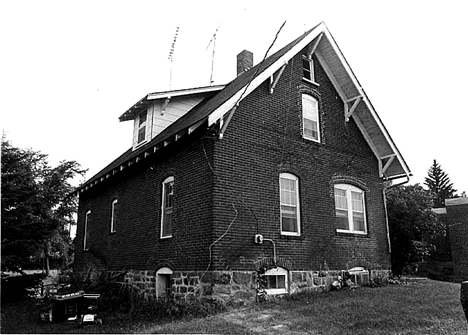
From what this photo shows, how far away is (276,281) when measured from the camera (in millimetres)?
10797

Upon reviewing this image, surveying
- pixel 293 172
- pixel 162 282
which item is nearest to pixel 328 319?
pixel 293 172

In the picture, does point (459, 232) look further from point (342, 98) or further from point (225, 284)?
point (225, 284)

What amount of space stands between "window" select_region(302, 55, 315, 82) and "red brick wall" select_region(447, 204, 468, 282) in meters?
19.0

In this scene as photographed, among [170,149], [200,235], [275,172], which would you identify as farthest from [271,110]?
[200,235]

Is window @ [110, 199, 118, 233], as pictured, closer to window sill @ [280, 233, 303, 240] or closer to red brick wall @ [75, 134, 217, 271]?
red brick wall @ [75, 134, 217, 271]

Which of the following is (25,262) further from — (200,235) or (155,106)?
(200,235)

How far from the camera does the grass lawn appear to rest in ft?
24.8

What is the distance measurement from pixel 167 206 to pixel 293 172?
3.80 metres

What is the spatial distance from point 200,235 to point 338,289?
15.5 feet

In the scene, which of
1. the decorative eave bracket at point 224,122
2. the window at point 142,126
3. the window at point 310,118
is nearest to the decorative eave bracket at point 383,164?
the window at point 310,118

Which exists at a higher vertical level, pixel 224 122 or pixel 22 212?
pixel 224 122

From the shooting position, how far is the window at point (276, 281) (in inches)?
415

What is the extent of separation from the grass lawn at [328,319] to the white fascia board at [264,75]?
14.8 feet

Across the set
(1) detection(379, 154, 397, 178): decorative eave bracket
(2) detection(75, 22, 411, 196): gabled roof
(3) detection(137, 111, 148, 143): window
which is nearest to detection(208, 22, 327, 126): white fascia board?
(2) detection(75, 22, 411, 196): gabled roof
